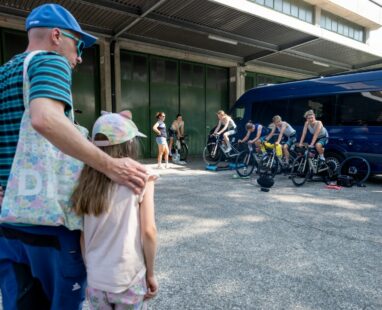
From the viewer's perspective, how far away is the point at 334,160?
335 inches

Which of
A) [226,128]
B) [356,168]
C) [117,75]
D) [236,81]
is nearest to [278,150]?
[356,168]

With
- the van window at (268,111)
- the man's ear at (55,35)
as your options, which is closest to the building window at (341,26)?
the van window at (268,111)

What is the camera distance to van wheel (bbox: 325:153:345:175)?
8305 millimetres

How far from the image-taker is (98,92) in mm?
12383

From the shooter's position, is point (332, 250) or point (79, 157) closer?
point (79, 157)

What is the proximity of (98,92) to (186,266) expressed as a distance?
10.4m

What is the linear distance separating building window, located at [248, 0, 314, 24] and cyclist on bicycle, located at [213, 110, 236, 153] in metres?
5.17

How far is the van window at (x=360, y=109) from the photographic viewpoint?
780 centimetres

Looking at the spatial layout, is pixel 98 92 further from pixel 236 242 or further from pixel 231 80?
pixel 236 242

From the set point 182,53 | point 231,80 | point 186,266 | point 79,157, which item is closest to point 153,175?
point 79,157

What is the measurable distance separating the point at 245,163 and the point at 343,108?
293 centimetres

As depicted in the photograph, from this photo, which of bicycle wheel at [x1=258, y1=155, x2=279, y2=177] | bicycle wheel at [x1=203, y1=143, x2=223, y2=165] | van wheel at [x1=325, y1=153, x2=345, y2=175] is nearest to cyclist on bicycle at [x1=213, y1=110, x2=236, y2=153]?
→ bicycle wheel at [x1=203, y1=143, x2=223, y2=165]

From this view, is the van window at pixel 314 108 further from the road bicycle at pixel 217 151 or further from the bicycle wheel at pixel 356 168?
the road bicycle at pixel 217 151

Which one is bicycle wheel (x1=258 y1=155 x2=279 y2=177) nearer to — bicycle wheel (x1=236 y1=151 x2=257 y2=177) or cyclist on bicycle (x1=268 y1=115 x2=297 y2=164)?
bicycle wheel (x1=236 y1=151 x2=257 y2=177)
